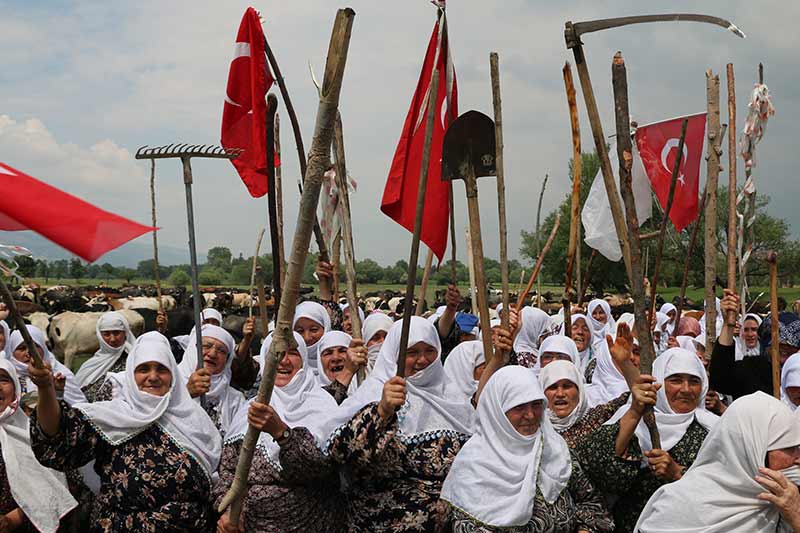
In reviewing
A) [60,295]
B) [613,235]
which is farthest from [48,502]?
[60,295]

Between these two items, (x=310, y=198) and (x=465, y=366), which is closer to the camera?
(x=310, y=198)

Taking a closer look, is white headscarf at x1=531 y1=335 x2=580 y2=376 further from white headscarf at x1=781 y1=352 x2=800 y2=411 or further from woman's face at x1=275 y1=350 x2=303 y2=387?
woman's face at x1=275 y1=350 x2=303 y2=387

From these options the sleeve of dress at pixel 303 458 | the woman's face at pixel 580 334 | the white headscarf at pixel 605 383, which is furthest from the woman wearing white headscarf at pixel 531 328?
the sleeve of dress at pixel 303 458

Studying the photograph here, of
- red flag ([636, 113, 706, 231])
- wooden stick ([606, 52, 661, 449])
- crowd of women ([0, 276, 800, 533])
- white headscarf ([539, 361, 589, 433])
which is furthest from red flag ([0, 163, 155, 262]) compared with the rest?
red flag ([636, 113, 706, 231])

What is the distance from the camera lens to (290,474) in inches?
149

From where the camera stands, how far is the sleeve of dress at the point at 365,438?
3551mm

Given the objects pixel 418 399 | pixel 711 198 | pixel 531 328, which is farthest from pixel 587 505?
pixel 531 328

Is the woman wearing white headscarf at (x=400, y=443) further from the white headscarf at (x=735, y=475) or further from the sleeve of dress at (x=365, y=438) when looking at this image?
the white headscarf at (x=735, y=475)

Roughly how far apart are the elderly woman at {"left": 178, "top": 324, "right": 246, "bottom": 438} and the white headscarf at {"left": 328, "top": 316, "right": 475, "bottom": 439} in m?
1.04

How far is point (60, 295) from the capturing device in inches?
1016

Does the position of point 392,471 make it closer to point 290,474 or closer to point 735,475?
point 290,474

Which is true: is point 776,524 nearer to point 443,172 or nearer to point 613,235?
point 443,172

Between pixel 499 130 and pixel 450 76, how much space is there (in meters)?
1.46

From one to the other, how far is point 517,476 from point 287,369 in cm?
150
